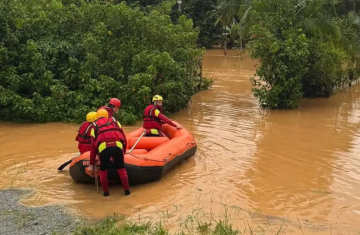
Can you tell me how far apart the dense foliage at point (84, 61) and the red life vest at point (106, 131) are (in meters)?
4.72

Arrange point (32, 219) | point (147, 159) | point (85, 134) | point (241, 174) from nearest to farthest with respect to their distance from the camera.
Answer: point (32, 219)
point (147, 159)
point (85, 134)
point (241, 174)

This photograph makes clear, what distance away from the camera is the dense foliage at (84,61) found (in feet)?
38.2

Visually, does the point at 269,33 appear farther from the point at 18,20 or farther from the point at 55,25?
the point at 18,20

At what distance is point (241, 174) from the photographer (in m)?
7.95

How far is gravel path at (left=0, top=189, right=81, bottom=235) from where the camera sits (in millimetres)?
5375

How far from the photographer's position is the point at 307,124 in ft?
39.7

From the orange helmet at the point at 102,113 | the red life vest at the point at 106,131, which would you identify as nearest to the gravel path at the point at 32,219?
the red life vest at the point at 106,131

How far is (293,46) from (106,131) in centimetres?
821

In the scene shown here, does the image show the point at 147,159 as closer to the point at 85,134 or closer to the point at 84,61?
the point at 85,134

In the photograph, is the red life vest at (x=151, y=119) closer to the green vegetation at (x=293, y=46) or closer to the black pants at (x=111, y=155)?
the black pants at (x=111, y=155)

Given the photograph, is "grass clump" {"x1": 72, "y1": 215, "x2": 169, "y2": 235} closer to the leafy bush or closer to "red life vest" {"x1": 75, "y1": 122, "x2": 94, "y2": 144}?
"red life vest" {"x1": 75, "y1": 122, "x2": 94, "y2": 144}

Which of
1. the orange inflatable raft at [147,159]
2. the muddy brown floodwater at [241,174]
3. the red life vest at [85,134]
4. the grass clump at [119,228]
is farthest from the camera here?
the red life vest at [85,134]

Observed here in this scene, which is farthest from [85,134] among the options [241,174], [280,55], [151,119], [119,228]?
[280,55]

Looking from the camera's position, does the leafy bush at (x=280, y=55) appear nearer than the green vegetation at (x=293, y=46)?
Yes
